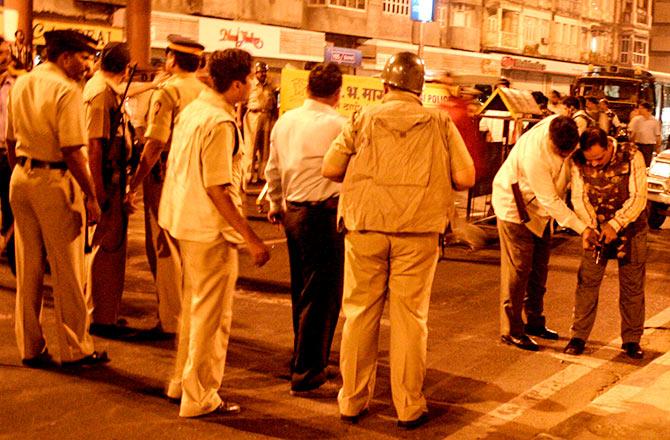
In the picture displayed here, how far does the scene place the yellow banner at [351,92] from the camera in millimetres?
14289

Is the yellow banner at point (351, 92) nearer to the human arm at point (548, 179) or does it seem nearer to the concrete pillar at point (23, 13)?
the concrete pillar at point (23, 13)

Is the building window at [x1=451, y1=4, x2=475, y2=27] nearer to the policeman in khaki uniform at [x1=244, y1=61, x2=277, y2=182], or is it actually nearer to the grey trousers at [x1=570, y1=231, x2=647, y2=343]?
the policeman in khaki uniform at [x1=244, y1=61, x2=277, y2=182]

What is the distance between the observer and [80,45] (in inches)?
244

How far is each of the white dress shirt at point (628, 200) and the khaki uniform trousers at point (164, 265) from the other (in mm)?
3004

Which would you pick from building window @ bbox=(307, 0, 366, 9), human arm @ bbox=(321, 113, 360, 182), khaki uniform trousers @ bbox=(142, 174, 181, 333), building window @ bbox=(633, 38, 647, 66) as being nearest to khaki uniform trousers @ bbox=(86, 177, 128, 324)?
khaki uniform trousers @ bbox=(142, 174, 181, 333)

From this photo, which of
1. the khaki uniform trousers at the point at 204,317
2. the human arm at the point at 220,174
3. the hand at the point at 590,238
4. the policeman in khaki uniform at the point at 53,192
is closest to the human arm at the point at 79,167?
the policeman in khaki uniform at the point at 53,192

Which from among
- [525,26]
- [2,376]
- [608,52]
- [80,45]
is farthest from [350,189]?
[608,52]

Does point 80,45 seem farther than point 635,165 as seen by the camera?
No

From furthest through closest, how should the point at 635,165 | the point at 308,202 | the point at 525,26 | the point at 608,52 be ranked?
the point at 608,52
the point at 525,26
the point at 635,165
the point at 308,202

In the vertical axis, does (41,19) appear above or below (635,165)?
above

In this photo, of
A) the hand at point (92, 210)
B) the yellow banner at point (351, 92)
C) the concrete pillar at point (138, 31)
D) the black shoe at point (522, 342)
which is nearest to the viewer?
the hand at point (92, 210)

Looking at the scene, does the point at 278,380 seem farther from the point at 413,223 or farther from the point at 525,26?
the point at 525,26

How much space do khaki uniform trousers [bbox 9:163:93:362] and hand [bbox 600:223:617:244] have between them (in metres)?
3.71

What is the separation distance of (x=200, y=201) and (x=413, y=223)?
1158 millimetres
